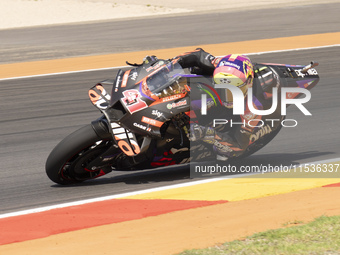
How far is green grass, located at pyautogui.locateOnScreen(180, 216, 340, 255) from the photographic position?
16.1ft

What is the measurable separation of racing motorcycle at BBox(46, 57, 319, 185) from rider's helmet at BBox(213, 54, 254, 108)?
0.25 m

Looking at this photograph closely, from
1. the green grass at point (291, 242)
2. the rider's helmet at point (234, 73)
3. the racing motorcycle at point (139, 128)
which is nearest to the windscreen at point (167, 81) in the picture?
the racing motorcycle at point (139, 128)

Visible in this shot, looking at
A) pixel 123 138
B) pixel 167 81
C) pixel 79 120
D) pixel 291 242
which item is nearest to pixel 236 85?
pixel 167 81

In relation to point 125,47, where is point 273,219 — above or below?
below

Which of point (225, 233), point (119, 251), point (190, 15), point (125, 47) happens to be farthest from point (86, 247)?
point (190, 15)

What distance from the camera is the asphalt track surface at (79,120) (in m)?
7.27

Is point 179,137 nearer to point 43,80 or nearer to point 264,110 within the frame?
point 264,110

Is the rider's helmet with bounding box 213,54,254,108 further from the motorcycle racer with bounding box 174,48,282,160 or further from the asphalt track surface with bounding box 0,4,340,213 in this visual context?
the asphalt track surface with bounding box 0,4,340,213

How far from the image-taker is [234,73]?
6.71m

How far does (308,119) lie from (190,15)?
714 inches

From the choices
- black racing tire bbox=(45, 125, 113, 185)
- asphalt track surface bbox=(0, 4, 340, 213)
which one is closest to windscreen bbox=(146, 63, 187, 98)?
black racing tire bbox=(45, 125, 113, 185)

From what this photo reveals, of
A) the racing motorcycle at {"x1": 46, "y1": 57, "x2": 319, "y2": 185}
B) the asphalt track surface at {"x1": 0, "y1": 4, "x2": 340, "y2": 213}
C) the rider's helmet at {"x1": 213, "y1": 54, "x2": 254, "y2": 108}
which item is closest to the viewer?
the racing motorcycle at {"x1": 46, "y1": 57, "x2": 319, "y2": 185}

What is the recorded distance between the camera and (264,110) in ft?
24.2

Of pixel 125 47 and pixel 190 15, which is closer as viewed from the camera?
pixel 125 47
